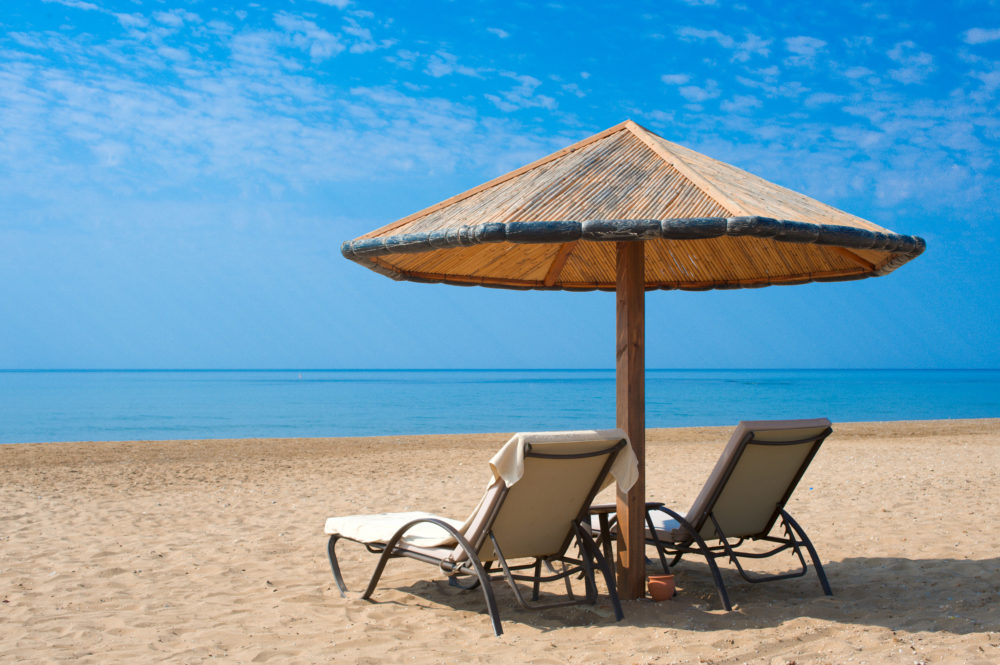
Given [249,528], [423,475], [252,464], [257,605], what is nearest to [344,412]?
[252,464]

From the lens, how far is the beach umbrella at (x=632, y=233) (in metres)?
3.31

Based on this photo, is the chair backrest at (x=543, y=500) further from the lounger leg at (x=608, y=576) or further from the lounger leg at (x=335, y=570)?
the lounger leg at (x=335, y=570)

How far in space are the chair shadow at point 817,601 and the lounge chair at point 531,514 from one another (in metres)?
0.21

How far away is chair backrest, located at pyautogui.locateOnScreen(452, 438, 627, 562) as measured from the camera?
138 inches

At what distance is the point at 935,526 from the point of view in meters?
5.99

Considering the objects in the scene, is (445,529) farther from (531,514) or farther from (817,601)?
(817,601)

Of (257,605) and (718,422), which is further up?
(257,605)

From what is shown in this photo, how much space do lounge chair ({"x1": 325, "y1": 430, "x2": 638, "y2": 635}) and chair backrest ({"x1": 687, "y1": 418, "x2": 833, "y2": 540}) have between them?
58 centimetres

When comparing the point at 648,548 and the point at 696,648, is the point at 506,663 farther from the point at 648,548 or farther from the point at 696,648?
the point at 648,548

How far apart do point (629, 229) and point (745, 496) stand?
1701mm

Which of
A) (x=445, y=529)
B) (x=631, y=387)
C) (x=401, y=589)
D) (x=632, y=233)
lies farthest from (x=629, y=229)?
(x=401, y=589)

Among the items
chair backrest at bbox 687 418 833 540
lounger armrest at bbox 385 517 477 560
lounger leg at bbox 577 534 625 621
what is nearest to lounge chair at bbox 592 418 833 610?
chair backrest at bbox 687 418 833 540

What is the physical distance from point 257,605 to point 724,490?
233 cm

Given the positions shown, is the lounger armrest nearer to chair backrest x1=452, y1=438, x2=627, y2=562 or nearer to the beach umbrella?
chair backrest x1=452, y1=438, x2=627, y2=562
